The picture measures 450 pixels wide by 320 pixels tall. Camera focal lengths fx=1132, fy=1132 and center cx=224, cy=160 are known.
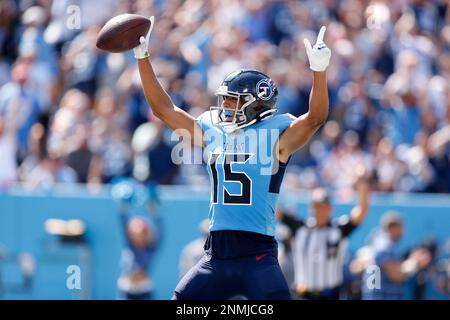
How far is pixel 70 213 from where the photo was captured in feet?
35.4

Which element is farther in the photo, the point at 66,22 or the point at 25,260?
the point at 66,22

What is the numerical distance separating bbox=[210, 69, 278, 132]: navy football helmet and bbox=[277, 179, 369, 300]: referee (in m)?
2.82

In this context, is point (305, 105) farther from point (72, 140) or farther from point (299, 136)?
point (299, 136)

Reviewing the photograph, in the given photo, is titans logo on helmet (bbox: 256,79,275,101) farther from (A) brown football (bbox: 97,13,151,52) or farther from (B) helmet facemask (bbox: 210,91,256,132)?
(A) brown football (bbox: 97,13,151,52)

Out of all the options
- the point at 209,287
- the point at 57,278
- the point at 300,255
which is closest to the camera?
the point at 209,287

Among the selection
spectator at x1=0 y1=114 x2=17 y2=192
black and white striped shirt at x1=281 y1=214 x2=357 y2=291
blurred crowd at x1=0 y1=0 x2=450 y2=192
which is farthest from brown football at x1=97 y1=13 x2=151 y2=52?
spectator at x1=0 y1=114 x2=17 y2=192

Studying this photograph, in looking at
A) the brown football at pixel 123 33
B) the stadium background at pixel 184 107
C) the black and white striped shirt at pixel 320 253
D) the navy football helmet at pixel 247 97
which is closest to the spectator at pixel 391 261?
the stadium background at pixel 184 107

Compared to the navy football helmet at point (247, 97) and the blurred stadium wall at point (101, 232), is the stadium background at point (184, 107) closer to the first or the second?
the blurred stadium wall at point (101, 232)

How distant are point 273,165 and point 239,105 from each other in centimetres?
43

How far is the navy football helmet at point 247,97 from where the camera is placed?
6.64m

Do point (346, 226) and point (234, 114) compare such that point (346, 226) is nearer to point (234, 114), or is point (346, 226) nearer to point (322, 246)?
point (322, 246)

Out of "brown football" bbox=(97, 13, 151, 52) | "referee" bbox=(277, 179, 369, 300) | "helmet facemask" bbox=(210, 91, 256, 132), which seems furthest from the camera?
"referee" bbox=(277, 179, 369, 300)

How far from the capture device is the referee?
944cm

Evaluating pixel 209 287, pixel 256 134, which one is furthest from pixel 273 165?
pixel 209 287
